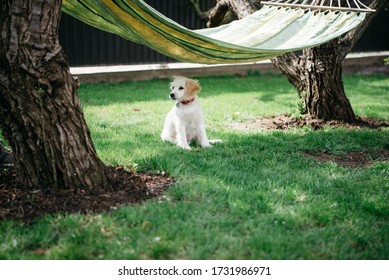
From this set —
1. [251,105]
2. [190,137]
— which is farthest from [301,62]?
[190,137]

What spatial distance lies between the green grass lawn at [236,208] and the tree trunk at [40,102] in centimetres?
38

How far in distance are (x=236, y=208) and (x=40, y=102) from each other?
4.23 ft

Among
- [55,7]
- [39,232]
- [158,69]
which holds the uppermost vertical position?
[55,7]

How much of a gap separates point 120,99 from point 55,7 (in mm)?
4047

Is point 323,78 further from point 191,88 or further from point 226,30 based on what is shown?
point 191,88

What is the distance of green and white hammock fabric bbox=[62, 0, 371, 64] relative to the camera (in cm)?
325

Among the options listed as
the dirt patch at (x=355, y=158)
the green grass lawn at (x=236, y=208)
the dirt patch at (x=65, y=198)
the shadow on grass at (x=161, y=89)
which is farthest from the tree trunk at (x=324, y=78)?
the dirt patch at (x=65, y=198)

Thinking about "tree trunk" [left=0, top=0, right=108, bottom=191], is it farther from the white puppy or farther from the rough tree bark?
the rough tree bark

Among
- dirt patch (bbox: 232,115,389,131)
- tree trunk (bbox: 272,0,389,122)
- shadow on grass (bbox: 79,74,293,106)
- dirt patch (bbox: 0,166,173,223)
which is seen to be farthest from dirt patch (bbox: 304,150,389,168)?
shadow on grass (bbox: 79,74,293,106)

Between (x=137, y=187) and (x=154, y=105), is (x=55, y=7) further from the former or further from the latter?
(x=154, y=105)

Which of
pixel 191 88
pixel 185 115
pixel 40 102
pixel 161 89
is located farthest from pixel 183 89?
pixel 161 89

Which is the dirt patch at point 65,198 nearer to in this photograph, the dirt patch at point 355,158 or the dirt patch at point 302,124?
the dirt patch at point 355,158

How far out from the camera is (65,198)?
9.10ft

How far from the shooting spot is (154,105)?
250 inches
